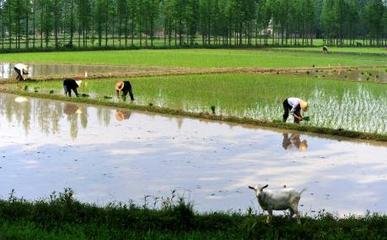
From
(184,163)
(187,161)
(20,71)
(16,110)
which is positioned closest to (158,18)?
(20,71)

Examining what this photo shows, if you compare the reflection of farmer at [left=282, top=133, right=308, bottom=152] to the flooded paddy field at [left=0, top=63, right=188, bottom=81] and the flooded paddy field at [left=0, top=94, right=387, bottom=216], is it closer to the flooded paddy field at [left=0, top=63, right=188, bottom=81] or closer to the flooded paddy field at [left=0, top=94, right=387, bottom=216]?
the flooded paddy field at [left=0, top=94, right=387, bottom=216]

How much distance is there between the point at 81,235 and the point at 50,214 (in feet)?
4.21

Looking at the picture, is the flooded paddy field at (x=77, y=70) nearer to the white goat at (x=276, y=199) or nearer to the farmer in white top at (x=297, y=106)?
the farmer in white top at (x=297, y=106)

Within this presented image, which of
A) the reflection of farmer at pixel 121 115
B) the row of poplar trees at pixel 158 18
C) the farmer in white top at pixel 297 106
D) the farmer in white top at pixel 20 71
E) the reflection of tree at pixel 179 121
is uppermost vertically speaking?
the row of poplar trees at pixel 158 18

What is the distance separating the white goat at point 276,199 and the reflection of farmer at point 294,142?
6961 millimetres

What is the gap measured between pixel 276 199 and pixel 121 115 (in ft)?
43.9

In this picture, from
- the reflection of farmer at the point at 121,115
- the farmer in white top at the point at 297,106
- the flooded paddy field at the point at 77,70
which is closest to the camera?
the farmer in white top at the point at 297,106

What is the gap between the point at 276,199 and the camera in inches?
340

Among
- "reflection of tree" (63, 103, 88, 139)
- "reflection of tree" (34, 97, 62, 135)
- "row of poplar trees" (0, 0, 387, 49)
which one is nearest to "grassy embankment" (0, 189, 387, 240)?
"reflection of tree" (63, 103, 88, 139)

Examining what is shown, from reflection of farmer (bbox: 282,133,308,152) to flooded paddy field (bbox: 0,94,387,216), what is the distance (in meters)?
0.03

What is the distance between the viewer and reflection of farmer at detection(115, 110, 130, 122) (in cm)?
2067

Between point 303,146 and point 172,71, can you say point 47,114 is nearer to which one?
point 303,146

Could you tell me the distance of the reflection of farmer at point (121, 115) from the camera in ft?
67.8

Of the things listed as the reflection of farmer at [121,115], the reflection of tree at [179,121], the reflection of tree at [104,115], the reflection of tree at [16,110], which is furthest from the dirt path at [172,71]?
the reflection of tree at [179,121]
